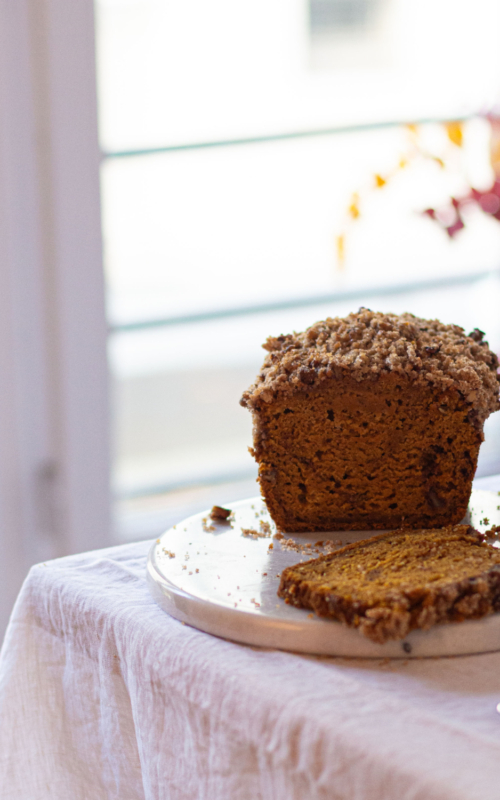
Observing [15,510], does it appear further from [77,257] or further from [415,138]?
[415,138]

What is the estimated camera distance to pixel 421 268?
299 centimetres

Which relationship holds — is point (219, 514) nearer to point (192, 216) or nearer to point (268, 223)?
point (192, 216)

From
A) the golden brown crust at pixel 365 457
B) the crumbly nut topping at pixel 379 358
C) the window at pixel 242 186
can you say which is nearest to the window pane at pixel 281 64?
the window at pixel 242 186

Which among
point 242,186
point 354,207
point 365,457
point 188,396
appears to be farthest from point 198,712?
point 354,207

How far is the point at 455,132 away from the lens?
271 cm

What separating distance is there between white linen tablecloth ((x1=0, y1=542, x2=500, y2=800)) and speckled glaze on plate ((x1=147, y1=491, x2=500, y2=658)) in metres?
0.02

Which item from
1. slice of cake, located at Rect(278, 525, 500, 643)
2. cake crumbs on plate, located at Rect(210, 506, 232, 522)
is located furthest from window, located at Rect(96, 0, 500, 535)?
slice of cake, located at Rect(278, 525, 500, 643)

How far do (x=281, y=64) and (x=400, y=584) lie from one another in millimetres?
2078

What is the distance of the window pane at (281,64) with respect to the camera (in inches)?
95.8

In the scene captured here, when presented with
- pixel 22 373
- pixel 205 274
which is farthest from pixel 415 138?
pixel 22 373

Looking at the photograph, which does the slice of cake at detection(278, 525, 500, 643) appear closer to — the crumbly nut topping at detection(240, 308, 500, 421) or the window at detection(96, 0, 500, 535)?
the crumbly nut topping at detection(240, 308, 500, 421)

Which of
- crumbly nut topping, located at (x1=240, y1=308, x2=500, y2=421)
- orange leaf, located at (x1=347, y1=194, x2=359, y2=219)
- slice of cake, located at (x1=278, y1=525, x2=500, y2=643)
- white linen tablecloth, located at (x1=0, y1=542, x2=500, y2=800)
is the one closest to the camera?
white linen tablecloth, located at (x1=0, y1=542, x2=500, y2=800)

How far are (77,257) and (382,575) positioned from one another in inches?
61.5

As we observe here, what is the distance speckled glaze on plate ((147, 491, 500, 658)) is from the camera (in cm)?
91
